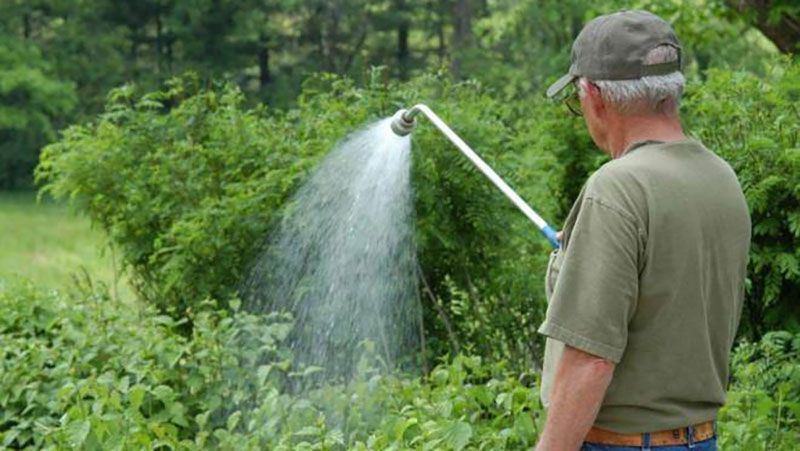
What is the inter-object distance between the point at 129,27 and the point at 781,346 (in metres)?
30.6

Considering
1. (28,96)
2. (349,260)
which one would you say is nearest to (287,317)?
(349,260)

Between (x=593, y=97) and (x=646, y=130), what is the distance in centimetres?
12

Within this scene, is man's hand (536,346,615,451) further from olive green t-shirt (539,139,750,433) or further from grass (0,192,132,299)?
grass (0,192,132,299)

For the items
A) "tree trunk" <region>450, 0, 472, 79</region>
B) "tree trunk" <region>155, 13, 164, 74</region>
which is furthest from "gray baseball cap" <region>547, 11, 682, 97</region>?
"tree trunk" <region>155, 13, 164, 74</region>

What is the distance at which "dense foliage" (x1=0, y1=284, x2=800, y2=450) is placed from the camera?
4352 millimetres

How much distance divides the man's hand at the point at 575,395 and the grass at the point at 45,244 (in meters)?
→ 10.7

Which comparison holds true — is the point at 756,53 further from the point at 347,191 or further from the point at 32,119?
the point at 347,191

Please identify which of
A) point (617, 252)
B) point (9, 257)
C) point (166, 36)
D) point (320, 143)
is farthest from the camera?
point (166, 36)

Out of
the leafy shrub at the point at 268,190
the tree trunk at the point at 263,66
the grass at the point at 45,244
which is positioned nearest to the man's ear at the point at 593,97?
the leafy shrub at the point at 268,190

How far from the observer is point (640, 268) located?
261 centimetres

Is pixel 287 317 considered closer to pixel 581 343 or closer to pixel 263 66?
pixel 581 343

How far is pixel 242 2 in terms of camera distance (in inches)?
1245

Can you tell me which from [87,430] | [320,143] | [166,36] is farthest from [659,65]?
[166,36]

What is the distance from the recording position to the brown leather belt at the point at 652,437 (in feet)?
8.91
